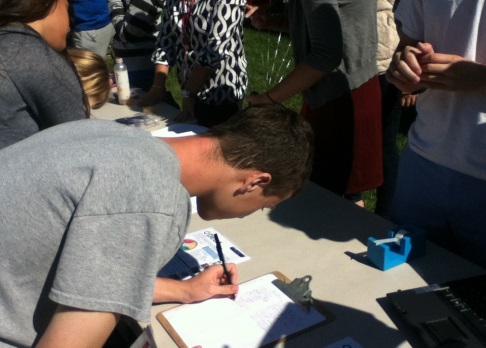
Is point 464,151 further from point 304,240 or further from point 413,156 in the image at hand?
point 304,240

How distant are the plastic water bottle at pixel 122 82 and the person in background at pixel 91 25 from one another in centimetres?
101

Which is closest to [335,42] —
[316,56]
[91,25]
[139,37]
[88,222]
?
[316,56]

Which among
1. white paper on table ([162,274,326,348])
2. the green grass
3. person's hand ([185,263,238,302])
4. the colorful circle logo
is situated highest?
person's hand ([185,263,238,302])

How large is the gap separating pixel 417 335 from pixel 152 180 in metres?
0.72

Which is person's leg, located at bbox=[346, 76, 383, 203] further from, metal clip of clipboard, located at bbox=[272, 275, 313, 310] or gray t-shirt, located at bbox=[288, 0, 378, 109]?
metal clip of clipboard, located at bbox=[272, 275, 313, 310]

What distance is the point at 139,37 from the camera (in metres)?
3.28

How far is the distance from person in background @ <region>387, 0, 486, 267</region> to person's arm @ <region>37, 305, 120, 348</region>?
3.22ft

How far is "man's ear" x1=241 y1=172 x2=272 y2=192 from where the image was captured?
1263 mm

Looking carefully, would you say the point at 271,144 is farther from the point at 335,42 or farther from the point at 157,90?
the point at 157,90

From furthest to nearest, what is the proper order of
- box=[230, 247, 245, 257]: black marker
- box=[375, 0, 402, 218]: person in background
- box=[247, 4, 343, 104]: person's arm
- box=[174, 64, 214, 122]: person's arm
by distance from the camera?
box=[375, 0, 402, 218]: person in background, box=[174, 64, 214, 122]: person's arm, box=[247, 4, 343, 104]: person's arm, box=[230, 247, 245, 257]: black marker

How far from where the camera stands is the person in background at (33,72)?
156 cm

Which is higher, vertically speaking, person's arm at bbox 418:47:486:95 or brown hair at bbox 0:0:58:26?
brown hair at bbox 0:0:58:26

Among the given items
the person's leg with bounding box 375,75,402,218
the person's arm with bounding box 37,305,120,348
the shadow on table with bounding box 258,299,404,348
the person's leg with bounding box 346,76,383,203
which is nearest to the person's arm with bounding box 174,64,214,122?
the person's leg with bounding box 346,76,383,203

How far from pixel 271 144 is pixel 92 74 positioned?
123cm
